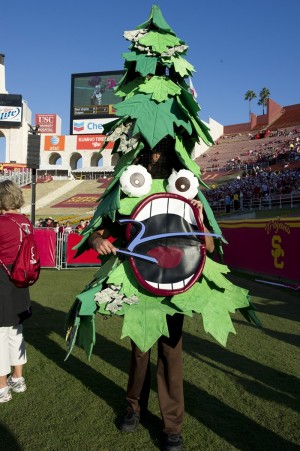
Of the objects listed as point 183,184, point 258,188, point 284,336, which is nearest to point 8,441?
point 183,184

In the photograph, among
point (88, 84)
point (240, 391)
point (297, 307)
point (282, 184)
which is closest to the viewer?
point (240, 391)

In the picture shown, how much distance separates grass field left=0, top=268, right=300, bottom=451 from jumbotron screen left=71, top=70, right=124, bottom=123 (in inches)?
2286

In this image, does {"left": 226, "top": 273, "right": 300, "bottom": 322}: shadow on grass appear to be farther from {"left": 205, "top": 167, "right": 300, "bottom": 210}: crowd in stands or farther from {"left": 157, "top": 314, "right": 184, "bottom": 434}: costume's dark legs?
{"left": 205, "top": 167, "right": 300, "bottom": 210}: crowd in stands

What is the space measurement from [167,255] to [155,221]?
0.22 meters

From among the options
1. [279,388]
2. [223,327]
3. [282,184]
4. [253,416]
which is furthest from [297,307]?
[282,184]

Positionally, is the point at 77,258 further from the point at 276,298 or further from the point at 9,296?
the point at 9,296

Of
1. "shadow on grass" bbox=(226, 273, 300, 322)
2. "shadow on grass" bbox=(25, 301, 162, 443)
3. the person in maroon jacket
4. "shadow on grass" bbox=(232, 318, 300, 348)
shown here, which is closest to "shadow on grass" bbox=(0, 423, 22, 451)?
the person in maroon jacket

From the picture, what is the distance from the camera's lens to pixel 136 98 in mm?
2650

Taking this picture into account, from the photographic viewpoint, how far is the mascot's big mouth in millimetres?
2422

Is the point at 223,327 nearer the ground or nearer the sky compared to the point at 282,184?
nearer the ground

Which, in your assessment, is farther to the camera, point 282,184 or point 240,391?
point 282,184

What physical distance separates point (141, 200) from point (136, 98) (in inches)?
27.1

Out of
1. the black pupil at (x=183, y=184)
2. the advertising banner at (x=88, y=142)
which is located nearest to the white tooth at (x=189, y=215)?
the black pupil at (x=183, y=184)

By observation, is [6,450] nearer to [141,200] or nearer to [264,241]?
[141,200]
